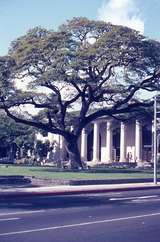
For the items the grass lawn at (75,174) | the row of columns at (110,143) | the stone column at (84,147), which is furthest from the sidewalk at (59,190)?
the stone column at (84,147)

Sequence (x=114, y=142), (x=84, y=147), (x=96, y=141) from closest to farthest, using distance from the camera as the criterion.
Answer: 1. (x=96, y=141)
2. (x=114, y=142)
3. (x=84, y=147)

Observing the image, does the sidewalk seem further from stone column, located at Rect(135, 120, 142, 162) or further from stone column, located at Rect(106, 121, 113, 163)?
stone column, located at Rect(106, 121, 113, 163)

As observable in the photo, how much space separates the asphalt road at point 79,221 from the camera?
1091cm

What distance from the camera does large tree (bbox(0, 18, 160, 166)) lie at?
4197cm

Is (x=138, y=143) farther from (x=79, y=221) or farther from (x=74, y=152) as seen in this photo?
(x=79, y=221)

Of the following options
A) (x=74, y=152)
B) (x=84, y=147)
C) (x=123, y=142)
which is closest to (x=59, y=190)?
(x=74, y=152)

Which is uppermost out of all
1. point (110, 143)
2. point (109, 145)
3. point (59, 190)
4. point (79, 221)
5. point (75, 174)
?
point (110, 143)

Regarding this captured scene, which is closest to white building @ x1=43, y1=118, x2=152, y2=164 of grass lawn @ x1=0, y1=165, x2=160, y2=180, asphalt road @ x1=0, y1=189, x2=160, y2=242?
grass lawn @ x1=0, y1=165, x2=160, y2=180

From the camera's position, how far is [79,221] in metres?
13.6

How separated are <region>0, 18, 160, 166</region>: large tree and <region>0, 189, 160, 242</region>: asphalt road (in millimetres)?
24161

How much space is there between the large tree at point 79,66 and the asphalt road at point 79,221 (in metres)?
24.2

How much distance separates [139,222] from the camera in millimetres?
13484

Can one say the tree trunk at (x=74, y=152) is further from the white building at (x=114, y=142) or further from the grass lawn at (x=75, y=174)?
the white building at (x=114, y=142)

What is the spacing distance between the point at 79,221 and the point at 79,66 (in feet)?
95.4
